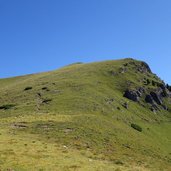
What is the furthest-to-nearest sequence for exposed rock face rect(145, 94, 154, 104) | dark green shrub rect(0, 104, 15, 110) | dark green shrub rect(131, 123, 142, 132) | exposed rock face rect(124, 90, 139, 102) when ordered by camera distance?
1. exposed rock face rect(145, 94, 154, 104)
2. exposed rock face rect(124, 90, 139, 102)
3. dark green shrub rect(0, 104, 15, 110)
4. dark green shrub rect(131, 123, 142, 132)

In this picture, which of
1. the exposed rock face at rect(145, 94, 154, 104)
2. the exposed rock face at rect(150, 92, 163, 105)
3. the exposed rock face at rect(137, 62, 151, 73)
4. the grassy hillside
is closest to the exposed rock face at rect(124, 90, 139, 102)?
the grassy hillside

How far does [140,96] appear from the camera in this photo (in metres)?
113

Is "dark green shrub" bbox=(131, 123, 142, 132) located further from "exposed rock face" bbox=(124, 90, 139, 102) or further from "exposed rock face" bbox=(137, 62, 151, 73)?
"exposed rock face" bbox=(137, 62, 151, 73)

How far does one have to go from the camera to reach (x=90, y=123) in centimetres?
6159

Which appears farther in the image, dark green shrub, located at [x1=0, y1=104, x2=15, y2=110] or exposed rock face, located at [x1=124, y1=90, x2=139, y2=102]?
exposed rock face, located at [x1=124, y1=90, x2=139, y2=102]

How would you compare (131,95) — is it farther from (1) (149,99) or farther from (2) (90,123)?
(2) (90,123)

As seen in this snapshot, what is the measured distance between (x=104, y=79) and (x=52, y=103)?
38.9 meters

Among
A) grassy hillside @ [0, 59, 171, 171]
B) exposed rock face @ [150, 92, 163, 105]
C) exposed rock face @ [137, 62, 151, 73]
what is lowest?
grassy hillside @ [0, 59, 171, 171]

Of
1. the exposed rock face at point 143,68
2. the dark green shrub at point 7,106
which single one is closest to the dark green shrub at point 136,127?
the dark green shrub at point 7,106

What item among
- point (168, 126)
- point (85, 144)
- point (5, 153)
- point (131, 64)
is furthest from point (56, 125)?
point (131, 64)

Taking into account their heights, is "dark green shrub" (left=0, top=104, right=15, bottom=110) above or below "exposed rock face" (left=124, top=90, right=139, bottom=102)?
below

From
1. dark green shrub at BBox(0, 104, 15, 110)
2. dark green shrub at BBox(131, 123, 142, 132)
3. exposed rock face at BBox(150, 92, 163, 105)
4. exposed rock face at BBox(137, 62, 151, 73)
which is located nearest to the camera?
dark green shrub at BBox(131, 123, 142, 132)

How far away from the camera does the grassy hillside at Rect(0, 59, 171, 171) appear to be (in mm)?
38281

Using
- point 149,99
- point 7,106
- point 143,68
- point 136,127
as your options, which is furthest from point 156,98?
point 7,106
